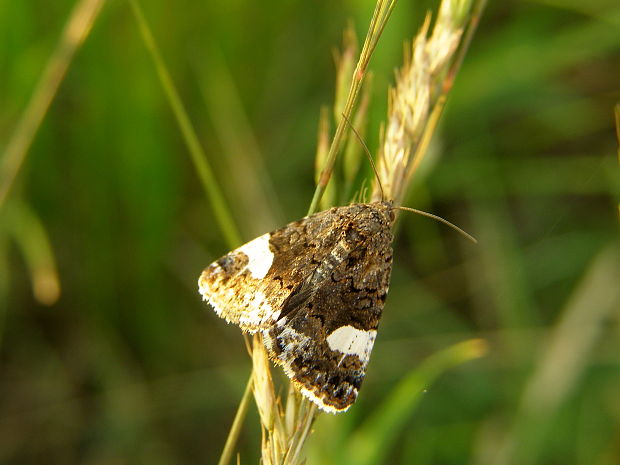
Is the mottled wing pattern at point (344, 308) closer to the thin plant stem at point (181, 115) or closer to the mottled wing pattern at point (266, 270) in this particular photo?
the mottled wing pattern at point (266, 270)

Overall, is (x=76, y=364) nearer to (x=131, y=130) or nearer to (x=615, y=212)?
(x=131, y=130)

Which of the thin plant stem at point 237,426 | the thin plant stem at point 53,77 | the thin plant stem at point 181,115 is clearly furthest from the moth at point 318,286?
the thin plant stem at point 53,77

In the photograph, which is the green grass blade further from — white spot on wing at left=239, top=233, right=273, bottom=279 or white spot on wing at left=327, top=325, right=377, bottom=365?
white spot on wing at left=239, top=233, right=273, bottom=279

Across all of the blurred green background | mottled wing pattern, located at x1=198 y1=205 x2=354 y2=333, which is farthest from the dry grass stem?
the blurred green background

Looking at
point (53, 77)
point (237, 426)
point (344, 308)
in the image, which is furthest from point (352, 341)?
point (53, 77)

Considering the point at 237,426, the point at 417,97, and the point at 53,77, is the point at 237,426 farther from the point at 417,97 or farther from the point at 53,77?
the point at 53,77

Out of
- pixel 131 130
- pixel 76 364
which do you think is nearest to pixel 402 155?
pixel 131 130

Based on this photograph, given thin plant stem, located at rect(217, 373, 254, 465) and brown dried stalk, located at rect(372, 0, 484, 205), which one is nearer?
thin plant stem, located at rect(217, 373, 254, 465)

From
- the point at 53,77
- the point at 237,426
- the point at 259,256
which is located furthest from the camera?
the point at 53,77
